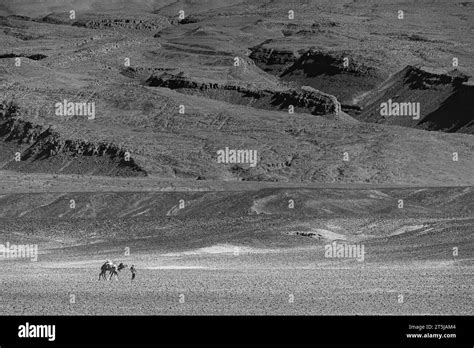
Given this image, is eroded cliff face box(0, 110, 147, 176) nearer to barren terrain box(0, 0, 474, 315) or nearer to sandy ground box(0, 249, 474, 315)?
barren terrain box(0, 0, 474, 315)

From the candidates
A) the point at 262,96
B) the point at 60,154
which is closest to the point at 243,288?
the point at 60,154

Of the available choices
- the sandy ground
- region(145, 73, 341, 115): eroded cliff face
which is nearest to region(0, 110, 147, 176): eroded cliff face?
region(145, 73, 341, 115): eroded cliff face

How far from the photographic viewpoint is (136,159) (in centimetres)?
9531

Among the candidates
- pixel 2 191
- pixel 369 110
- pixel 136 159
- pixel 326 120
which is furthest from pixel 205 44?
pixel 2 191

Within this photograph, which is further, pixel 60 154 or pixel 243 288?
pixel 60 154

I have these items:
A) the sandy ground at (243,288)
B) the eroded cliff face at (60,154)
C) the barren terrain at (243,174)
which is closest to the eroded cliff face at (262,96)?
the barren terrain at (243,174)

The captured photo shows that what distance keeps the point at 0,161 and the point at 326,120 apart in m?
28.8

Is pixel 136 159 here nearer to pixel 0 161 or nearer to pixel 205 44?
pixel 0 161

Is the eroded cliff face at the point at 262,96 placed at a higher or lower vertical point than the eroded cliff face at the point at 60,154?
higher

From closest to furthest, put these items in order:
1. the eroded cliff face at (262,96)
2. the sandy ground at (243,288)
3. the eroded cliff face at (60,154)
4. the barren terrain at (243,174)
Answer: the sandy ground at (243,288) → the barren terrain at (243,174) → the eroded cliff face at (60,154) → the eroded cliff face at (262,96)

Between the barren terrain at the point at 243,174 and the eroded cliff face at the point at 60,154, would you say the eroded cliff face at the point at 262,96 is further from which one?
the eroded cliff face at the point at 60,154

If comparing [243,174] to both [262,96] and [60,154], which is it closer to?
[60,154]

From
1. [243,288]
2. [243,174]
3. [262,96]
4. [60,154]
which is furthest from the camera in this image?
[262,96]

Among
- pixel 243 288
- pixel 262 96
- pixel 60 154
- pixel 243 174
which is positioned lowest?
pixel 243 288
